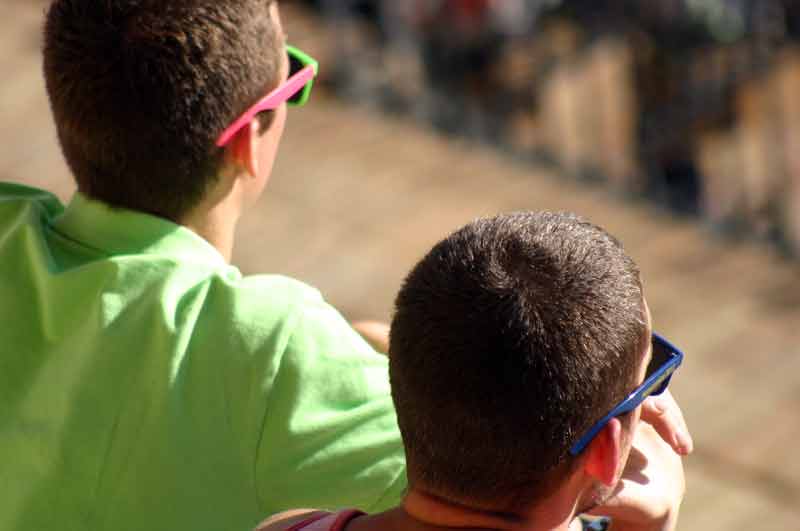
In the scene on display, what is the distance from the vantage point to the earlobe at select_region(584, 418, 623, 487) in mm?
1639

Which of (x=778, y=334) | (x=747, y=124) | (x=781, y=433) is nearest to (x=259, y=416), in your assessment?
(x=781, y=433)

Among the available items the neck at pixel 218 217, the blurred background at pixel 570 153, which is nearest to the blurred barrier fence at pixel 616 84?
the blurred background at pixel 570 153

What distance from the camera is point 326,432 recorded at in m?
1.87

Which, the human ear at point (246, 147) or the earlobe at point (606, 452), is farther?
the human ear at point (246, 147)

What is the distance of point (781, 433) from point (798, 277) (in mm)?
1533

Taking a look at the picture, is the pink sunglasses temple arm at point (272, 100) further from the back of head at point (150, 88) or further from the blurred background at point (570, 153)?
the blurred background at point (570, 153)

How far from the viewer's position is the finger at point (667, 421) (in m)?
1.88

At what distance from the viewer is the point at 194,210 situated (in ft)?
7.00

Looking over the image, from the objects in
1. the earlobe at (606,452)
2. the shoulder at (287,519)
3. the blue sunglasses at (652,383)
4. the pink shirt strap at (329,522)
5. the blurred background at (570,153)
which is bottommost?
the blurred background at (570,153)

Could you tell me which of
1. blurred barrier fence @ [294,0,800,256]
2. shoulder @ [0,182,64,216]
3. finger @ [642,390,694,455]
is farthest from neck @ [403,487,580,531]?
blurred barrier fence @ [294,0,800,256]

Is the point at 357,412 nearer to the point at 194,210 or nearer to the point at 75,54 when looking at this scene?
the point at 194,210

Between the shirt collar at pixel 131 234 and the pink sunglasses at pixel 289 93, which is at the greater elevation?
the pink sunglasses at pixel 289 93

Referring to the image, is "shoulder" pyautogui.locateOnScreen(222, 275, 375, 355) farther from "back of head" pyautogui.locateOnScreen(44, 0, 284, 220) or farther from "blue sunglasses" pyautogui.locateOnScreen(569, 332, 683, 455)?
"blue sunglasses" pyautogui.locateOnScreen(569, 332, 683, 455)

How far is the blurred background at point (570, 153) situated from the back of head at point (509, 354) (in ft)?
15.7
